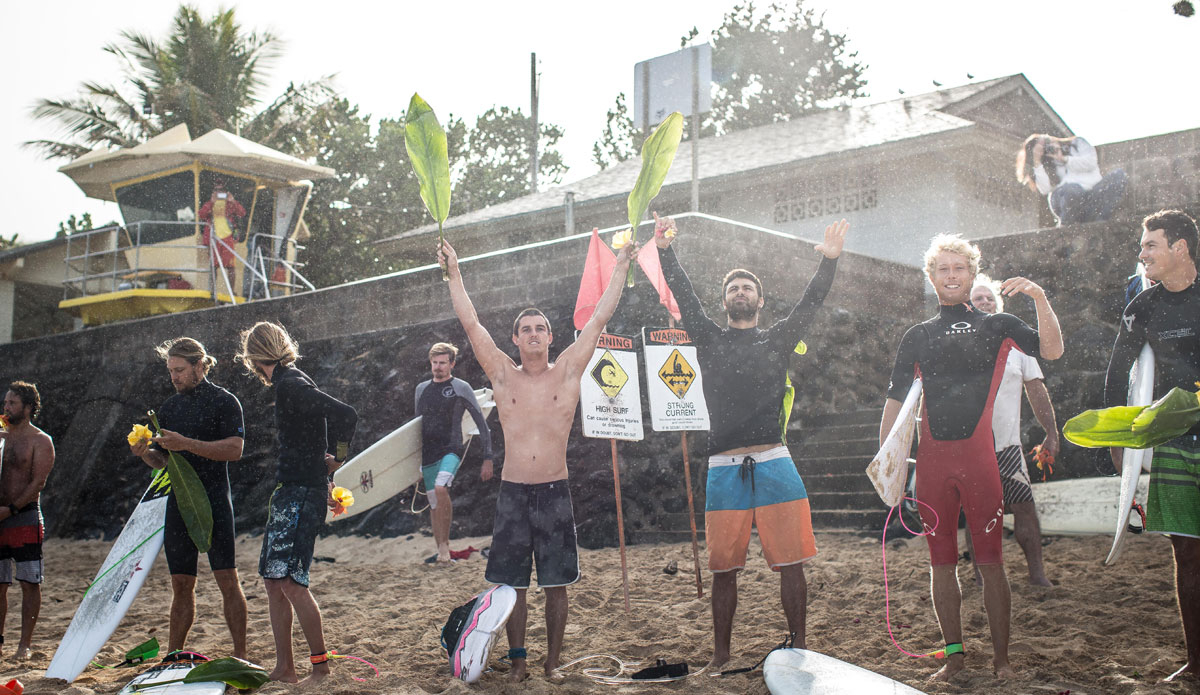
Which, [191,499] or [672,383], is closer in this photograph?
[191,499]

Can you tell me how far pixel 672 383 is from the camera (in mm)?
6586

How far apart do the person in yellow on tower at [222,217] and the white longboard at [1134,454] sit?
14.3 meters

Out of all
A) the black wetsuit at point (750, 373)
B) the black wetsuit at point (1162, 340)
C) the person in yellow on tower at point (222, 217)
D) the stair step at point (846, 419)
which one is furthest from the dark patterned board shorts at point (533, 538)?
the person in yellow on tower at point (222, 217)

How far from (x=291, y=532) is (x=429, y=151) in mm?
1799

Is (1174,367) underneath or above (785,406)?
above

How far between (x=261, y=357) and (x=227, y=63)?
19.9m

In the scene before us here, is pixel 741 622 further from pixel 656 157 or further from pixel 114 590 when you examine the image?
pixel 114 590

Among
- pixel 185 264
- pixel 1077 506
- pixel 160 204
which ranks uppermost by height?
pixel 160 204

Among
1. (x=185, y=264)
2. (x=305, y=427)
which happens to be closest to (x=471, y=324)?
(x=305, y=427)

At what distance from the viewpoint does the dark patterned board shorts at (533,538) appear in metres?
4.25

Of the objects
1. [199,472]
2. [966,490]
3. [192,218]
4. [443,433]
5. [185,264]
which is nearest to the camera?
[966,490]

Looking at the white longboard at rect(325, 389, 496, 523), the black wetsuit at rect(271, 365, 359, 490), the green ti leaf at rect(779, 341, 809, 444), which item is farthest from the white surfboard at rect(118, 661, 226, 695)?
the white longboard at rect(325, 389, 496, 523)

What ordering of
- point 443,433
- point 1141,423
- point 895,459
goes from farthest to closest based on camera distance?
1. point 443,433
2. point 895,459
3. point 1141,423

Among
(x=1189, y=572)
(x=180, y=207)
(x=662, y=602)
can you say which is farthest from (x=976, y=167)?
(x=180, y=207)
